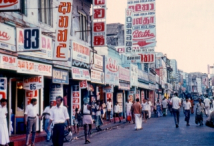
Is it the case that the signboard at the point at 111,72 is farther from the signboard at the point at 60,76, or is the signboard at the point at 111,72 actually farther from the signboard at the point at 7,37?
the signboard at the point at 7,37

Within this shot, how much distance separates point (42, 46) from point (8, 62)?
3.03 m

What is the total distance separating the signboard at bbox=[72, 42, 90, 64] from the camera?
2044cm

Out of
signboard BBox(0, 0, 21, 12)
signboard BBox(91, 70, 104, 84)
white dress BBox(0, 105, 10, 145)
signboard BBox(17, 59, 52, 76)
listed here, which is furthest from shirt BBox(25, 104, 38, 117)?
signboard BBox(91, 70, 104, 84)

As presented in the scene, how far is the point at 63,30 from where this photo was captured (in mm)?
16422

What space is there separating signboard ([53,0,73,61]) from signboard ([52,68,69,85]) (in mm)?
1879

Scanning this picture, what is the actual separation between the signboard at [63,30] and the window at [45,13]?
47.1 inches

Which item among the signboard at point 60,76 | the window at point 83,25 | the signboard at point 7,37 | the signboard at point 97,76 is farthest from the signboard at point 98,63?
the signboard at point 7,37

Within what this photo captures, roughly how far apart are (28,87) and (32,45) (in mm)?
2905

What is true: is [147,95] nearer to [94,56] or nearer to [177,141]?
[94,56]

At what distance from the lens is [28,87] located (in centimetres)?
1625

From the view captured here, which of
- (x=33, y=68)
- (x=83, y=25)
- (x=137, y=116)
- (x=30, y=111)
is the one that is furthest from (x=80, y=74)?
(x=30, y=111)

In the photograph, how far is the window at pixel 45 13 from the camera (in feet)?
58.3

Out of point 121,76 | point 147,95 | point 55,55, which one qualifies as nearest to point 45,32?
point 55,55

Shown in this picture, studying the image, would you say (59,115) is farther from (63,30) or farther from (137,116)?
(137,116)
